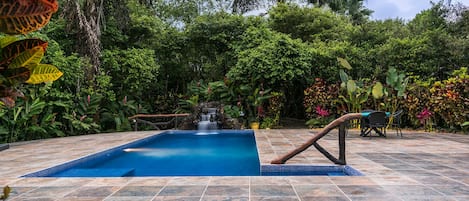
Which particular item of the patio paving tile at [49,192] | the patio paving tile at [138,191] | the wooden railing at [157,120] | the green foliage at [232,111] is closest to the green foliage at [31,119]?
the wooden railing at [157,120]

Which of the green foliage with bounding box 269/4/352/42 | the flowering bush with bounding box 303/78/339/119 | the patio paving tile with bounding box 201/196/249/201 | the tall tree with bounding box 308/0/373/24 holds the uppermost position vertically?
the tall tree with bounding box 308/0/373/24

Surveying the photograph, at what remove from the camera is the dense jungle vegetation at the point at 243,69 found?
859 centimetres

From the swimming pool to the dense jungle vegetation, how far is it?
261 cm

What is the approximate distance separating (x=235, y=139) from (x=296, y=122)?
472 centimetres

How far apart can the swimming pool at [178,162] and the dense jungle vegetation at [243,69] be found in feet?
8.58

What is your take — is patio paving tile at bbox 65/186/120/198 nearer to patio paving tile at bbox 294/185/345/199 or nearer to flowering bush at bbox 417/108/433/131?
patio paving tile at bbox 294/185/345/199

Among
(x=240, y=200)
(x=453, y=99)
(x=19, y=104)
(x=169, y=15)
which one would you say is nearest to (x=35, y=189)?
(x=240, y=200)

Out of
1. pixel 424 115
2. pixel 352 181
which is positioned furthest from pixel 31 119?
pixel 424 115

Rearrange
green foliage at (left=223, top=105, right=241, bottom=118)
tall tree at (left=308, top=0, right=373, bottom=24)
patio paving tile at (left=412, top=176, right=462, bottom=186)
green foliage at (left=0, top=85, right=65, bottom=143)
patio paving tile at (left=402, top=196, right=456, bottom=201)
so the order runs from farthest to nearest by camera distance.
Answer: tall tree at (left=308, top=0, right=373, bottom=24)
green foliage at (left=223, top=105, right=241, bottom=118)
green foliage at (left=0, top=85, right=65, bottom=143)
patio paving tile at (left=412, top=176, right=462, bottom=186)
patio paving tile at (left=402, top=196, right=456, bottom=201)

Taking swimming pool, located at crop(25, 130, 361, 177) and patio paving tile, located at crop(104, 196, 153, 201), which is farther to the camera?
swimming pool, located at crop(25, 130, 361, 177)

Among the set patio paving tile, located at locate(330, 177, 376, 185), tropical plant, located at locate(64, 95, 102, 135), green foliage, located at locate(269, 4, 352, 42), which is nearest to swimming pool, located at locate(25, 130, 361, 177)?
patio paving tile, located at locate(330, 177, 376, 185)

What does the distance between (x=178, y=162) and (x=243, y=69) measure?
6086 millimetres

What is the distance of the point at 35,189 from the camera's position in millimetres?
3242

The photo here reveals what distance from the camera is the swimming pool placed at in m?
4.28
